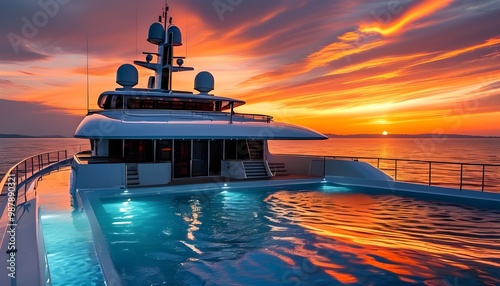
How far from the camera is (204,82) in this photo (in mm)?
23891

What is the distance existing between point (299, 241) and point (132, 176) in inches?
387

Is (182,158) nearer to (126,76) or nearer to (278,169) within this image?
(278,169)

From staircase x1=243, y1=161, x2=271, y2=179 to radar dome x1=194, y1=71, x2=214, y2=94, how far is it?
7.46 metres

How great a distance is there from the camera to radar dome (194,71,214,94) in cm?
2388

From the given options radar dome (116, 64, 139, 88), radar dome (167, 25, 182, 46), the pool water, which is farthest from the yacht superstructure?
radar dome (167, 25, 182, 46)

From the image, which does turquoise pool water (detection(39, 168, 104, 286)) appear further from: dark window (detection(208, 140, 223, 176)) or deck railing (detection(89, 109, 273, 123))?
dark window (detection(208, 140, 223, 176))

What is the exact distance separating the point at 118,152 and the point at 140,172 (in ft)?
11.9

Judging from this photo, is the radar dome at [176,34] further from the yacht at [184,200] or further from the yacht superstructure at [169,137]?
the yacht superstructure at [169,137]

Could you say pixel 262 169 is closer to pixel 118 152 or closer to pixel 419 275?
pixel 118 152

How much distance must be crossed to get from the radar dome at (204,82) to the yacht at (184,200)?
0.07 meters

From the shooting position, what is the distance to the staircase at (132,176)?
15.8m

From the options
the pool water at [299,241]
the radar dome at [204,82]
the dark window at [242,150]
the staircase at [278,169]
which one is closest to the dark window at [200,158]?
the dark window at [242,150]

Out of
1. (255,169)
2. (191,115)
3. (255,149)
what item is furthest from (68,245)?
(255,149)

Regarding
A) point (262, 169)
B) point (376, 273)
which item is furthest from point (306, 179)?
point (376, 273)
